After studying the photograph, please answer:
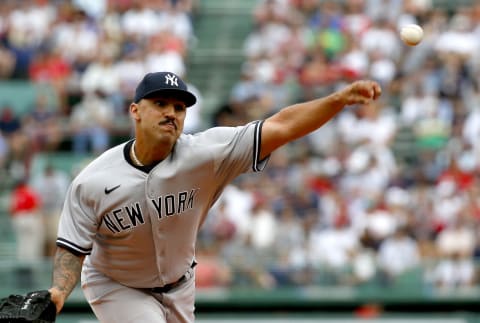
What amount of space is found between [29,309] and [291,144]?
10.1m

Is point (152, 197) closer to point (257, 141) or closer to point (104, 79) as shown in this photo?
point (257, 141)

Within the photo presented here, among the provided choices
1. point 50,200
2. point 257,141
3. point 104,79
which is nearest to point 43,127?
point 104,79

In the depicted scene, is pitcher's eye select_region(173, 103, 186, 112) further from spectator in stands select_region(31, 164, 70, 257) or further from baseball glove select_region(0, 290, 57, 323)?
spectator in stands select_region(31, 164, 70, 257)

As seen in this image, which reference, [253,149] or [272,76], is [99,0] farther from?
[253,149]

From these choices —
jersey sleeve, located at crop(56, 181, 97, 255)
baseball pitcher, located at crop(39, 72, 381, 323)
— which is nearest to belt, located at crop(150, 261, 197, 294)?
baseball pitcher, located at crop(39, 72, 381, 323)

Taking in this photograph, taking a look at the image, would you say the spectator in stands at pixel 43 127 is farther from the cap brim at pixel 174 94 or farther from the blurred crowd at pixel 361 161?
the cap brim at pixel 174 94

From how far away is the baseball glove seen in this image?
6.60m

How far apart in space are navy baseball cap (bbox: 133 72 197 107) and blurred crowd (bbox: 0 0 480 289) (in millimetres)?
7845

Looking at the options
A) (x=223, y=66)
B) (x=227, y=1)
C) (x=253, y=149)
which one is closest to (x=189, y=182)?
(x=253, y=149)

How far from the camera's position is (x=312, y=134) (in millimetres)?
16500

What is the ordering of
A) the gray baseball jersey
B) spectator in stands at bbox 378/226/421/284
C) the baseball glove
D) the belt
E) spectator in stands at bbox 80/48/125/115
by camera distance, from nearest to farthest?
the baseball glove, the gray baseball jersey, the belt, spectator in stands at bbox 378/226/421/284, spectator in stands at bbox 80/48/125/115

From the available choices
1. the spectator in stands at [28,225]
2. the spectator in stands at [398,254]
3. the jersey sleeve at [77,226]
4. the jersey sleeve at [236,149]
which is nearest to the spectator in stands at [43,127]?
the spectator in stands at [28,225]

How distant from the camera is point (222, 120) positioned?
16625mm

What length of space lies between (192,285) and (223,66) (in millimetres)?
12075
